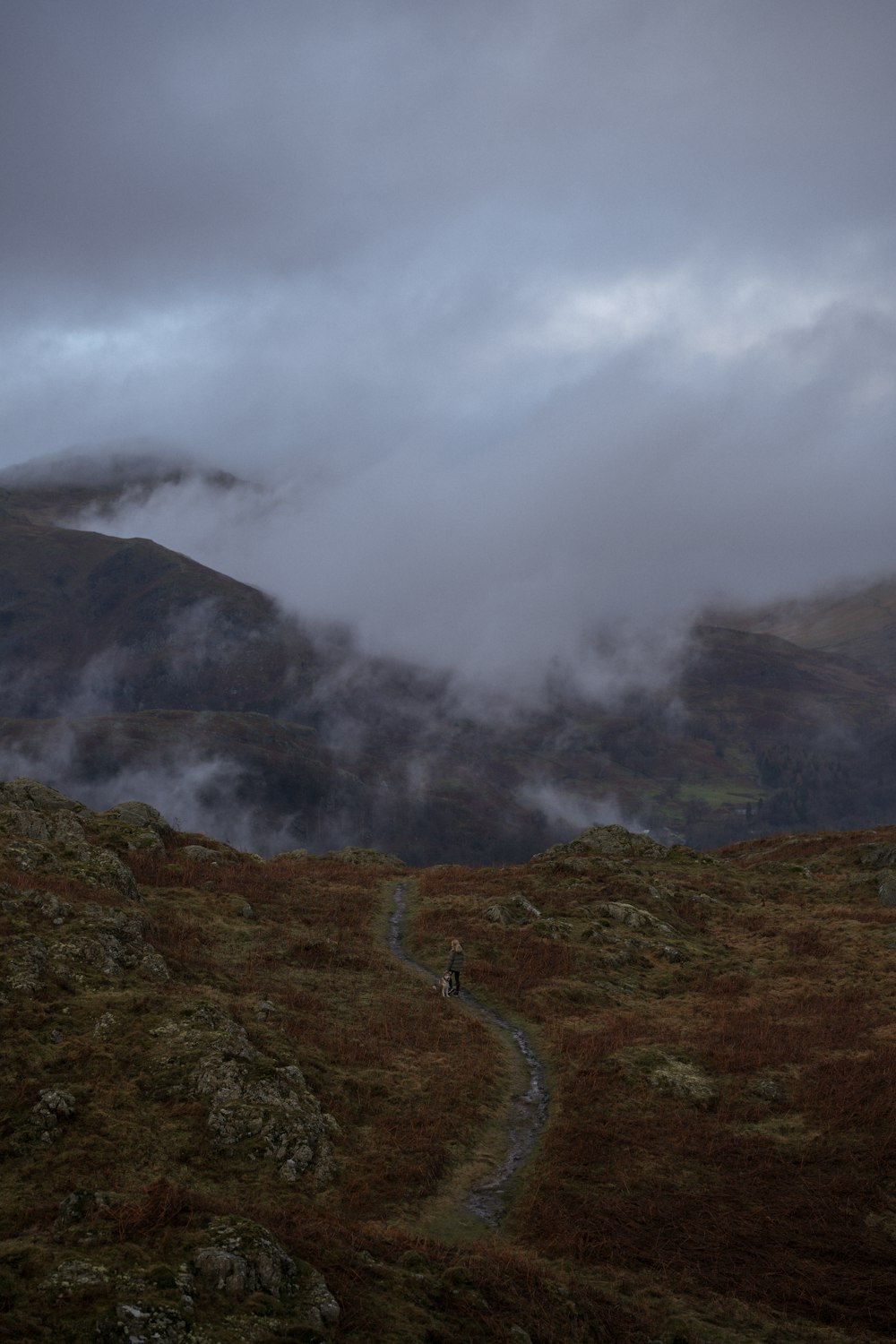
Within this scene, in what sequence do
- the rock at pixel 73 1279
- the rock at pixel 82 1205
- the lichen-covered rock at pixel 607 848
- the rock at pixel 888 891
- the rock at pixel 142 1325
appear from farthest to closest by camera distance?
1. the lichen-covered rock at pixel 607 848
2. the rock at pixel 888 891
3. the rock at pixel 82 1205
4. the rock at pixel 73 1279
5. the rock at pixel 142 1325

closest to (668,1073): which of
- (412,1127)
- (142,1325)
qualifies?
(412,1127)

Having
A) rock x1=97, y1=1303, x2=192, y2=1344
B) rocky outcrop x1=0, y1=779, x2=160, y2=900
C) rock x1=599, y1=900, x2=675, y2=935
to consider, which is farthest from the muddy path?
rocky outcrop x1=0, y1=779, x2=160, y2=900

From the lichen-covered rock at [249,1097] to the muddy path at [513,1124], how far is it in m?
4.00

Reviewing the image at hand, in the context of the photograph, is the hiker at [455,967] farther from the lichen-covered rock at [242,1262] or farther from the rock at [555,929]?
the lichen-covered rock at [242,1262]

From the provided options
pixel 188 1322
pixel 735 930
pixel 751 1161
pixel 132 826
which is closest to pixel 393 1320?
pixel 188 1322

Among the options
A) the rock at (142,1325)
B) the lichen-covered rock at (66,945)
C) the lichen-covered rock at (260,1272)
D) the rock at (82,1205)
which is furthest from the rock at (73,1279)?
the lichen-covered rock at (66,945)

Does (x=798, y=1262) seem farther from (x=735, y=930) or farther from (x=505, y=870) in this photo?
(x=505, y=870)

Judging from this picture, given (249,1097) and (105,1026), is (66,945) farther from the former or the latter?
(249,1097)

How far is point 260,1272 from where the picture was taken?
14766 mm

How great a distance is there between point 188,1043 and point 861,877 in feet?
169

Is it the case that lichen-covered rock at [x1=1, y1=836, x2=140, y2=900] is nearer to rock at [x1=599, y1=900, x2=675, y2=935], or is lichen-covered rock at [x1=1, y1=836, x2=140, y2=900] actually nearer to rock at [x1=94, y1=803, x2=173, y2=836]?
rock at [x1=94, y1=803, x2=173, y2=836]

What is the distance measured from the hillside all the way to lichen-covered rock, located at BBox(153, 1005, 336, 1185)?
0.08 metres

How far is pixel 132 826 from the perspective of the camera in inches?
2291

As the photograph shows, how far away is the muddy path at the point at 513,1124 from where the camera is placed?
870 inches
